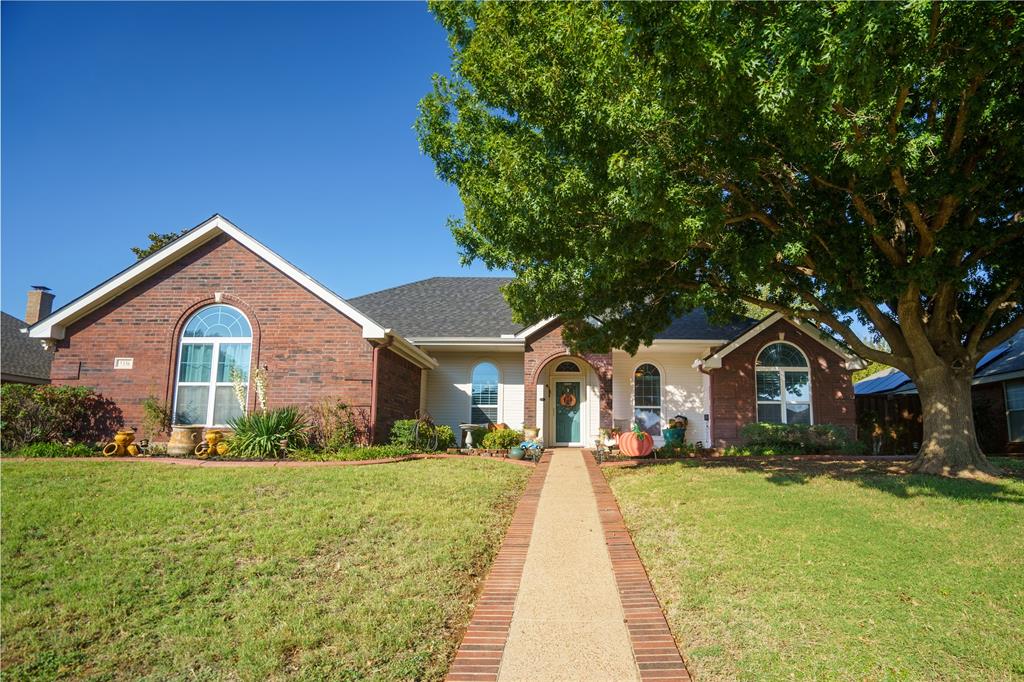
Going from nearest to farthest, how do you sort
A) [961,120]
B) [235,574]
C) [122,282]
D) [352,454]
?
[235,574] → [961,120] → [352,454] → [122,282]

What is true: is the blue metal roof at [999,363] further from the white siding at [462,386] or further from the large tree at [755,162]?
the white siding at [462,386]

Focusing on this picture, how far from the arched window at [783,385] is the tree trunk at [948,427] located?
20.7ft

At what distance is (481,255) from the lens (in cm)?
1370

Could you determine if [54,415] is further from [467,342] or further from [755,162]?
[755,162]

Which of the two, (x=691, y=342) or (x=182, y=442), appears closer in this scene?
(x=182, y=442)

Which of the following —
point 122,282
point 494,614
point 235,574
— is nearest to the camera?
point 494,614

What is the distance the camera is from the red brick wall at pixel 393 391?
15.2 meters

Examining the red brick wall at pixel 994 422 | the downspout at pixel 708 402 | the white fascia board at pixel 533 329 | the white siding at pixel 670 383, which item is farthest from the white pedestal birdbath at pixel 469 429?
the red brick wall at pixel 994 422

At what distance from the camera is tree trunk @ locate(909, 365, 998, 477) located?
11.0m

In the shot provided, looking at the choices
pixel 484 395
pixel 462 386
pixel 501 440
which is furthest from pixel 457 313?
pixel 501 440

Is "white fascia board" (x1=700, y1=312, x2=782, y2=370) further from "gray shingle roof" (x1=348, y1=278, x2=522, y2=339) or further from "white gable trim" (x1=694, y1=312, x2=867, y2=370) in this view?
"gray shingle roof" (x1=348, y1=278, x2=522, y2=339)

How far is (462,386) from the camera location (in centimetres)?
2034

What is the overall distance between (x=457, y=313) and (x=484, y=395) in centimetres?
325

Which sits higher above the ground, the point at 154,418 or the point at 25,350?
the point at 25,350
